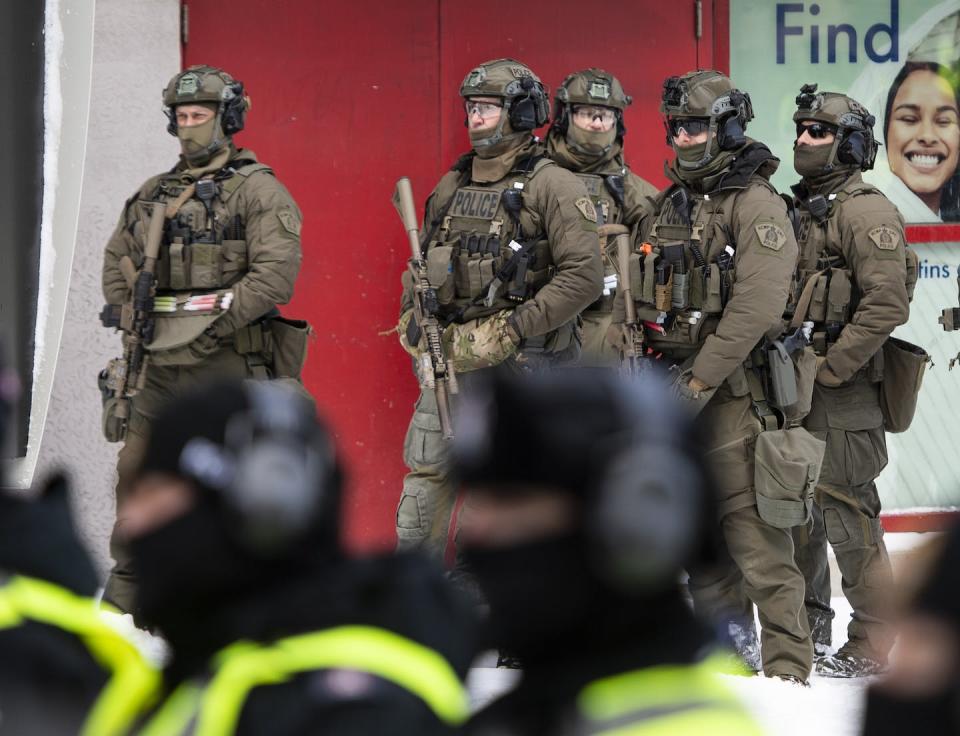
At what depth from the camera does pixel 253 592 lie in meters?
1.91

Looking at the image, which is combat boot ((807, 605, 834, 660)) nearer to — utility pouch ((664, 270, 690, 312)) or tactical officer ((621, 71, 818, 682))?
tactical officer ((621, 71, 818, 682))

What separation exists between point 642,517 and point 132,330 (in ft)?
15.5

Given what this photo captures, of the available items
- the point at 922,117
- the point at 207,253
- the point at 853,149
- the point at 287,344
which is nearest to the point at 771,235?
the point at 853,149

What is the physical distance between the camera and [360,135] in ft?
23.1

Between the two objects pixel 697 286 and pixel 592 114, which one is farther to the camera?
pixel 592 114

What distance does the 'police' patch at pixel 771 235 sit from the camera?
16.9ft

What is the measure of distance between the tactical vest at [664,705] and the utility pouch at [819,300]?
4313 mm

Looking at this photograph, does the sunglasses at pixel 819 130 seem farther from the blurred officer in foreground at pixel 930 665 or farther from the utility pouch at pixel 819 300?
the blurred officer in foreground at pixel 930 665

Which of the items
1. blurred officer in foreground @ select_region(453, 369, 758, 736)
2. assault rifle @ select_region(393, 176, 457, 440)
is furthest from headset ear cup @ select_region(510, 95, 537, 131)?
blurred officer in foreground @ select_region(453, 369, 758, 736)

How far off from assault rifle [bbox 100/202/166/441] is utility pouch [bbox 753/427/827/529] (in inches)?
94.5

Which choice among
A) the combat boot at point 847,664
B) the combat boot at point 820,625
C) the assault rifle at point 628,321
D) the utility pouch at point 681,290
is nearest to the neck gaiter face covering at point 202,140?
the assault rifle at point 628,321

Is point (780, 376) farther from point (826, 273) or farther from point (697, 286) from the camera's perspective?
point (826, 273)

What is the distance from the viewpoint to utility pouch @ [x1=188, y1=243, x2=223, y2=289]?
6.02 meters

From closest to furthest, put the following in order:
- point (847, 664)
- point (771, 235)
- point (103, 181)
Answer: point (771, 235)
point (847, 664)
point (103, 181)
